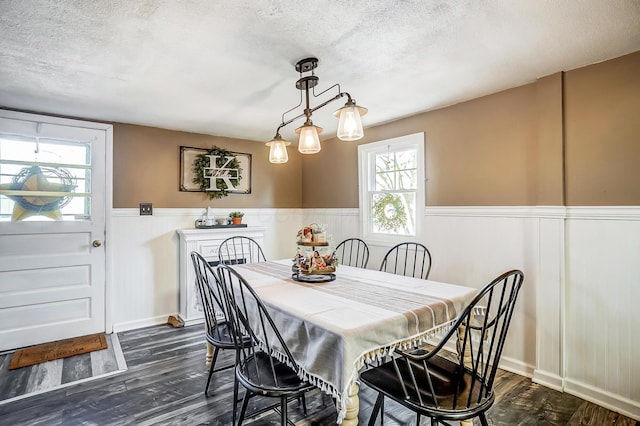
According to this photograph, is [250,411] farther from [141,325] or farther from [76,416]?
[141,325]

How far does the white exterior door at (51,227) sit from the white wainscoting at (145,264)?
0.45 ft

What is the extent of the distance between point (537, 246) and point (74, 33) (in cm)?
322

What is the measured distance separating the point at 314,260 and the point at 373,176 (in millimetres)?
1866

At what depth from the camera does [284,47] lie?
198 cm

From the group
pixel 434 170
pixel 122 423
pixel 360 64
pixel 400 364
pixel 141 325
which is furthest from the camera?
pixel 141 325

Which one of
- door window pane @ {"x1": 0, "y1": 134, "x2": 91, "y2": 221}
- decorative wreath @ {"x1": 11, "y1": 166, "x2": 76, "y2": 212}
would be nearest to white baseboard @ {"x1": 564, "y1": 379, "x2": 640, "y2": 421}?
door window pane @ {"x1": 0, "y1": 134, "x2": 91, "y2": 221}

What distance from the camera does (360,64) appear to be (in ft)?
7.33

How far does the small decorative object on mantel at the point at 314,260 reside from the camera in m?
2.28

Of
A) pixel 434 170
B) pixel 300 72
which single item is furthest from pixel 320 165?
pixel 300 72

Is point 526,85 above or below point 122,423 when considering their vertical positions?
above

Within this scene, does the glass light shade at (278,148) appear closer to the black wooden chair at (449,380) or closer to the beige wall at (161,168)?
the black wooden chair at (449,380)

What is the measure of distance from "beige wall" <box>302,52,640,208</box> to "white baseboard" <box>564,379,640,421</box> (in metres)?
1.22

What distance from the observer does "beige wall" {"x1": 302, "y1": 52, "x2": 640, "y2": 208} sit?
216 cm

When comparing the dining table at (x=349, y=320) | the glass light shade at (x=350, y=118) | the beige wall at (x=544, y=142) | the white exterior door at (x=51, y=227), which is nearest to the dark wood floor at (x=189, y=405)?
the dining table at (x=349, y=320)
